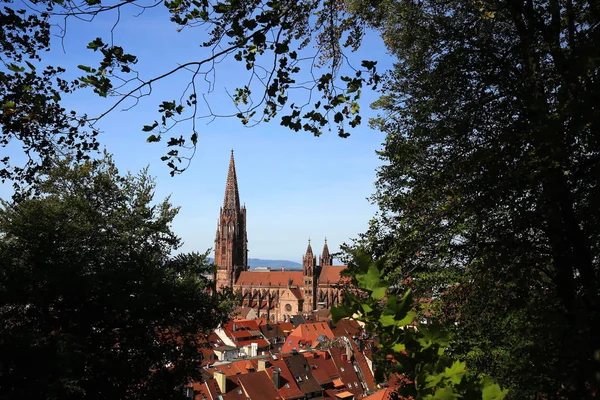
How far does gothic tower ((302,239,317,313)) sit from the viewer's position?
102500 mm

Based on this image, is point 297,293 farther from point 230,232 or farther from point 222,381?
point 222,381

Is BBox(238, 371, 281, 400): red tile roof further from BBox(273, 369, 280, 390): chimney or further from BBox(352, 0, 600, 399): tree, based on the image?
BBox(352, 0, 600, 399): tree

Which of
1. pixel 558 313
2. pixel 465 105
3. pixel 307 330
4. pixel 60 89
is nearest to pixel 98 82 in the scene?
pixel 60 89

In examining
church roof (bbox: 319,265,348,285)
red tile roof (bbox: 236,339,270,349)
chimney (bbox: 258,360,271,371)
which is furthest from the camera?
church roof (bbox: 319,265,348,285)

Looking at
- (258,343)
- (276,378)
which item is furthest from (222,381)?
(258,343)

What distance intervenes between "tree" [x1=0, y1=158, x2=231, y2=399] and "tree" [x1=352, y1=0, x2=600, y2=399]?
6875 millimetres

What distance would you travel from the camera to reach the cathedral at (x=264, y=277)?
10300 cm

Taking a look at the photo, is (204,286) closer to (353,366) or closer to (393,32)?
(393,32)

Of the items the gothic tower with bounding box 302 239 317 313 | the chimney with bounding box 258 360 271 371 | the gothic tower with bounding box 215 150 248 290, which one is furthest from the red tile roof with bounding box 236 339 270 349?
the gothic tower with bounding box 215 150 248 290

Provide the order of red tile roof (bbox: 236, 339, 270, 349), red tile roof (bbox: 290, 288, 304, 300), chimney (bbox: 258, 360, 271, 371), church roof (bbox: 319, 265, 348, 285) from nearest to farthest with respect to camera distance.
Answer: chimney (bbox: 258, 360, 271, 371), red tile roof (bbox: 236, 339, 270, 349), church roof (bbox: 319, 265, 348, 285), red tile roof (bbox: 290, 288, 304, 300)

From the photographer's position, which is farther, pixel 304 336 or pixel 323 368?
pixel 304 336

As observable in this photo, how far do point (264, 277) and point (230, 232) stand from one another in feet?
44.6

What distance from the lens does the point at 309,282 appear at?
103m

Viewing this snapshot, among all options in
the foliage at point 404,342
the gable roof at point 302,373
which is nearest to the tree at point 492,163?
the foliage at point 404,342
